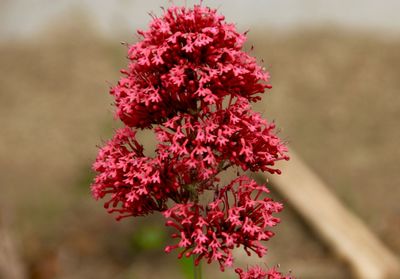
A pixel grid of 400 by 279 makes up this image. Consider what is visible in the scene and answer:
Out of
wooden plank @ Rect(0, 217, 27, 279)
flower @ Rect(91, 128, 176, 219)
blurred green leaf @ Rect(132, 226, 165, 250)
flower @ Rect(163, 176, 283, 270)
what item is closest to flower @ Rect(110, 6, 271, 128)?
flower @ Rect(91, 128, 176, 219)

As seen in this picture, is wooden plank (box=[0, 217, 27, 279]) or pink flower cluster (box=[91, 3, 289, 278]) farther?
wooden plank (box=[0, 217, 27, 279])

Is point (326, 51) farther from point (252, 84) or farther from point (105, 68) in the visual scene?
point (252, 84)

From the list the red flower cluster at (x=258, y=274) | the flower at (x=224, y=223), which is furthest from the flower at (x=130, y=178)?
the red flower cluster at (x=258, y=274)

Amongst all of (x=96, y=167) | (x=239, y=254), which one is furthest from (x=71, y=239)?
(x=96, y=167)

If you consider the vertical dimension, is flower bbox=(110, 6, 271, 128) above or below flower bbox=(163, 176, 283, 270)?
above

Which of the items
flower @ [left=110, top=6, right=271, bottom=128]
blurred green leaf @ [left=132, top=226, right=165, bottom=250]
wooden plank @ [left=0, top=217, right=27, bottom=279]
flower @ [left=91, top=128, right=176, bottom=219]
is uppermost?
blurred green leaf @ [left=132, top=226, right=165, bottom=250]

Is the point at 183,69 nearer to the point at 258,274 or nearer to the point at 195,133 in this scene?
the point at 195,133

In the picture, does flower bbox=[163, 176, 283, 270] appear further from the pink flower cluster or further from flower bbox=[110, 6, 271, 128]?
flower bbox=[110, 6, 271, 128]

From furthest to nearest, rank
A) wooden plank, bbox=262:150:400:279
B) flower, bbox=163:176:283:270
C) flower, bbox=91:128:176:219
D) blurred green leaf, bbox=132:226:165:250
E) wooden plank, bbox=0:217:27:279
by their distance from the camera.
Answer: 1. blurred green leaf, bbox=132:226:165:250
2. wooden plank, bbox=0:217:27:279
3. wooden plank, bbox=262:150:400:279
4. flower, bbox=91:128:176:219
5. flower, bbox=163:176:283:270
